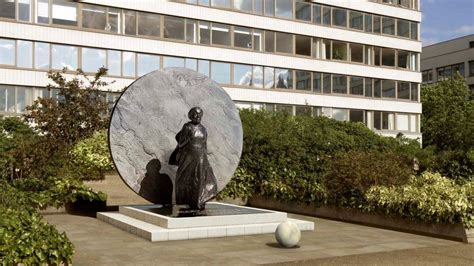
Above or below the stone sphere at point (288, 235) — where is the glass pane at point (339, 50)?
above

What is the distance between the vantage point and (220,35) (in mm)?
42219

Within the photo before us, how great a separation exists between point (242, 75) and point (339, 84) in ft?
32.2

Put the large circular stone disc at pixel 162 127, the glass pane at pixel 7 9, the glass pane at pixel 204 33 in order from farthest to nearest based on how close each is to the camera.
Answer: the glass pane at pixel 204 33 < the glass pane at pixel 7 9 < the large circular stone disc at pixel 162 127

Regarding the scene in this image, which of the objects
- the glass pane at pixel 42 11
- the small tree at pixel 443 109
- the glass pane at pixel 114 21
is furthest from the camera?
the small tree at pixel 443 109

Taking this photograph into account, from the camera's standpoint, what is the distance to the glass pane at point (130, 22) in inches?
1524

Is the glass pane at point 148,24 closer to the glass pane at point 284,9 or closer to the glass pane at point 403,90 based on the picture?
the glass pane at point 284,9

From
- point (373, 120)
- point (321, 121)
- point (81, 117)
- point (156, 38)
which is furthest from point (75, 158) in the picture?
point (373, 120)

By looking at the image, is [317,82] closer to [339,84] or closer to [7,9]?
[339,84]

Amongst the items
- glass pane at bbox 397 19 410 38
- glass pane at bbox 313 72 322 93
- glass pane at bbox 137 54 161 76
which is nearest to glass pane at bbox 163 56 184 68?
glass pane at bbox 137 54 161 76

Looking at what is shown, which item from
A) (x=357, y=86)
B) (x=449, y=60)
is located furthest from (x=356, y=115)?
(x=449, y=60)

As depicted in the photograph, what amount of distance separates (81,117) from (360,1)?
95.0 feet

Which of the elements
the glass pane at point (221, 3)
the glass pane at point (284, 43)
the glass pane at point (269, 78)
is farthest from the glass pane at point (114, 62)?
the glass pane at point (284, 43)

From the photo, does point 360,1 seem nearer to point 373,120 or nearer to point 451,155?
point 373,120

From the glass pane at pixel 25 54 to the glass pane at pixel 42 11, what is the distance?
1.64m
